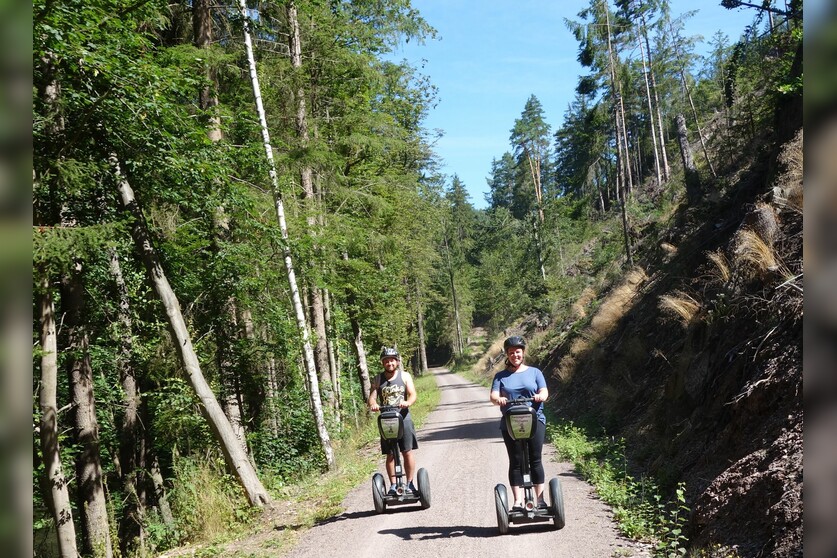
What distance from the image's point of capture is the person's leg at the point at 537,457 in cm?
651

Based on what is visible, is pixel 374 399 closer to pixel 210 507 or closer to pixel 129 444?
pixel 210 507

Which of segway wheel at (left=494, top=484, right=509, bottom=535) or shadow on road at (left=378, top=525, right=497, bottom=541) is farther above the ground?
segway wheel at (left=494, top=484, right=509, bottom=535)

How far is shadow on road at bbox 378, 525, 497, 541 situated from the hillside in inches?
91.9

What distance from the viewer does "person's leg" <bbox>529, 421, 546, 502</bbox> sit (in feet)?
21.4

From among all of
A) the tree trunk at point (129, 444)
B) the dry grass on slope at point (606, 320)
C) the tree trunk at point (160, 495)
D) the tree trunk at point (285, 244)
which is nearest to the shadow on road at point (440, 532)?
the tree trunk at point (285, 244)

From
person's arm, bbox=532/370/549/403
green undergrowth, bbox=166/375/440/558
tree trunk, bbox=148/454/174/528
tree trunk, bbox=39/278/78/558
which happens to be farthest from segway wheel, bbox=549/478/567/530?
tree trunk, bbox=148/454/174/528

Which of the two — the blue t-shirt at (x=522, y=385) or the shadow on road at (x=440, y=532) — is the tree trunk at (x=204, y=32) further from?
the shadow on road at (x=440, y=532)

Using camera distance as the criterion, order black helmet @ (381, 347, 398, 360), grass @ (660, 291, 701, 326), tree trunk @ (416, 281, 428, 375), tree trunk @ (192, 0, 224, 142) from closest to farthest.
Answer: black helmet @ (381, 347, 398, 360) → grass @ (660, 291, 701, 326) → tree trunk @ (192, 0, 224, 142) → tree trunk @ (416, 281, 428, 375)

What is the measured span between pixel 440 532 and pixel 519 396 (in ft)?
6.68

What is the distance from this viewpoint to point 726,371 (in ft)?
27.5

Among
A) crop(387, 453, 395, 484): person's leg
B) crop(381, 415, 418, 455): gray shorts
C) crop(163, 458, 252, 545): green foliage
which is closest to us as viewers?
crop(381, 415, 418, 455): gray shorts

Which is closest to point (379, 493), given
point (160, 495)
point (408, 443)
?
point (408, 443)

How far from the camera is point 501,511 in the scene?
21.9 ft

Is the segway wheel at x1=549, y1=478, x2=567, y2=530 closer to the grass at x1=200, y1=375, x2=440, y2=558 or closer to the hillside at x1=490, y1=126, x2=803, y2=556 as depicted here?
the hillside at x1=490, y1=126, x2=803, y2=556
